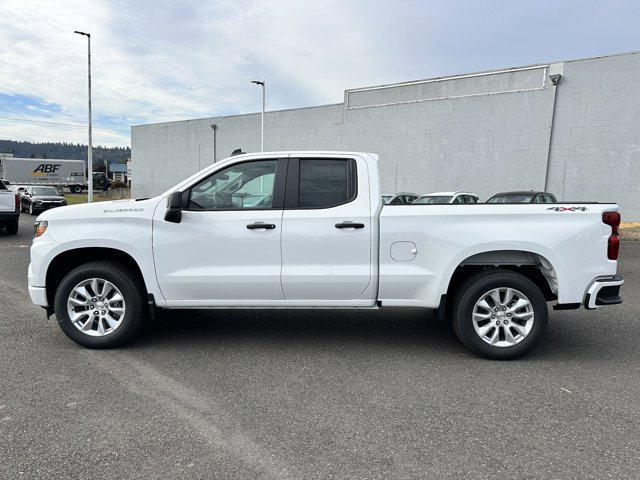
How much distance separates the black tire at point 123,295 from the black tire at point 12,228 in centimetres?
1229

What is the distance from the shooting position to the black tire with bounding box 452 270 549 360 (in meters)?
4.47

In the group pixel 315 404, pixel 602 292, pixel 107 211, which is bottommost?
pixel 315 404

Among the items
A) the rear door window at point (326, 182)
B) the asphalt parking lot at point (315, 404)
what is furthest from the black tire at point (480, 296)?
the rear door window at point (326, 182)

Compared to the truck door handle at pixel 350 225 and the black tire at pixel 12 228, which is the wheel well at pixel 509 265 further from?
the black tire at pixel 12 228

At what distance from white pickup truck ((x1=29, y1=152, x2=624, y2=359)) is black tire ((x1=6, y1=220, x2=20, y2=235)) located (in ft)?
39.8

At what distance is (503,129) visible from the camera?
21969 millimetres

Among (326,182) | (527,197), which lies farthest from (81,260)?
(527,197)

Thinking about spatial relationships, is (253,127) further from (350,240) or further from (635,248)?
(350,240)

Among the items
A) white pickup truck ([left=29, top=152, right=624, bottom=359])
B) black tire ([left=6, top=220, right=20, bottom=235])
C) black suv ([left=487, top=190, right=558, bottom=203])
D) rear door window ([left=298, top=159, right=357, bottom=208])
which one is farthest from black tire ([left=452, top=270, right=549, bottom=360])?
black tire ([left=6, top=220, right=20, bottom=235])

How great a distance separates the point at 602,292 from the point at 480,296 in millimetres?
1091

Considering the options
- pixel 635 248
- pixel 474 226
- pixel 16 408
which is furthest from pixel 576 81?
pixel 16 408

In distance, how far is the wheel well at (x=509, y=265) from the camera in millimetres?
4590

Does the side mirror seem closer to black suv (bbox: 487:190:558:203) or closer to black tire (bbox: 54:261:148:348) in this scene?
black tire (bbox: 54:261:148:348)

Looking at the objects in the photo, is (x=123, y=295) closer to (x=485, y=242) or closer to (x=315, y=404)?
(x=315, y=404)
